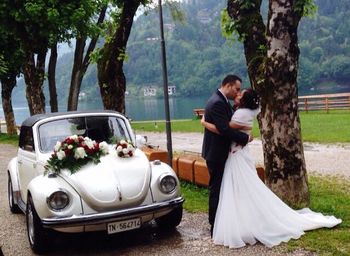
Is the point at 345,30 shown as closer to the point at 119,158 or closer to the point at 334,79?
the point at 334,79

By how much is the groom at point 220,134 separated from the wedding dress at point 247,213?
11 centimetres

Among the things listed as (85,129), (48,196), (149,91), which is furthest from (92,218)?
(149,91)

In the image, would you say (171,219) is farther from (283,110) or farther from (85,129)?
(283,110)

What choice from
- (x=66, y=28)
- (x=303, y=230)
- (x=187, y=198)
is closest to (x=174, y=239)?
(x=303, y=230)

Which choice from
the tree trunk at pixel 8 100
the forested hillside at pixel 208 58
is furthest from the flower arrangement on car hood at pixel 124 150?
the forested hillside at pixel 208 58

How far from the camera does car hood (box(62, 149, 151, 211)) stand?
6270 mm

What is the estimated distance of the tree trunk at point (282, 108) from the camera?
299 inches

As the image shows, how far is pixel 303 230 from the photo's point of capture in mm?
6605

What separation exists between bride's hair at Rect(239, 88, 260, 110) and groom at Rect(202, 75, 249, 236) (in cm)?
11

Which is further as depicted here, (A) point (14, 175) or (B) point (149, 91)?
(B) point (149, 91)

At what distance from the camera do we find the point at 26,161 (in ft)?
26.7

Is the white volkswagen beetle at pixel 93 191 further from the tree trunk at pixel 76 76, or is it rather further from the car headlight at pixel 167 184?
the tree trunk at pixel 76 76

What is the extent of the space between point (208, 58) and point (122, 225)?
11370cm

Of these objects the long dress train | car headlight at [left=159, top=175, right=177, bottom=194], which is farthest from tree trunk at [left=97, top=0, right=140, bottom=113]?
the long dress train
